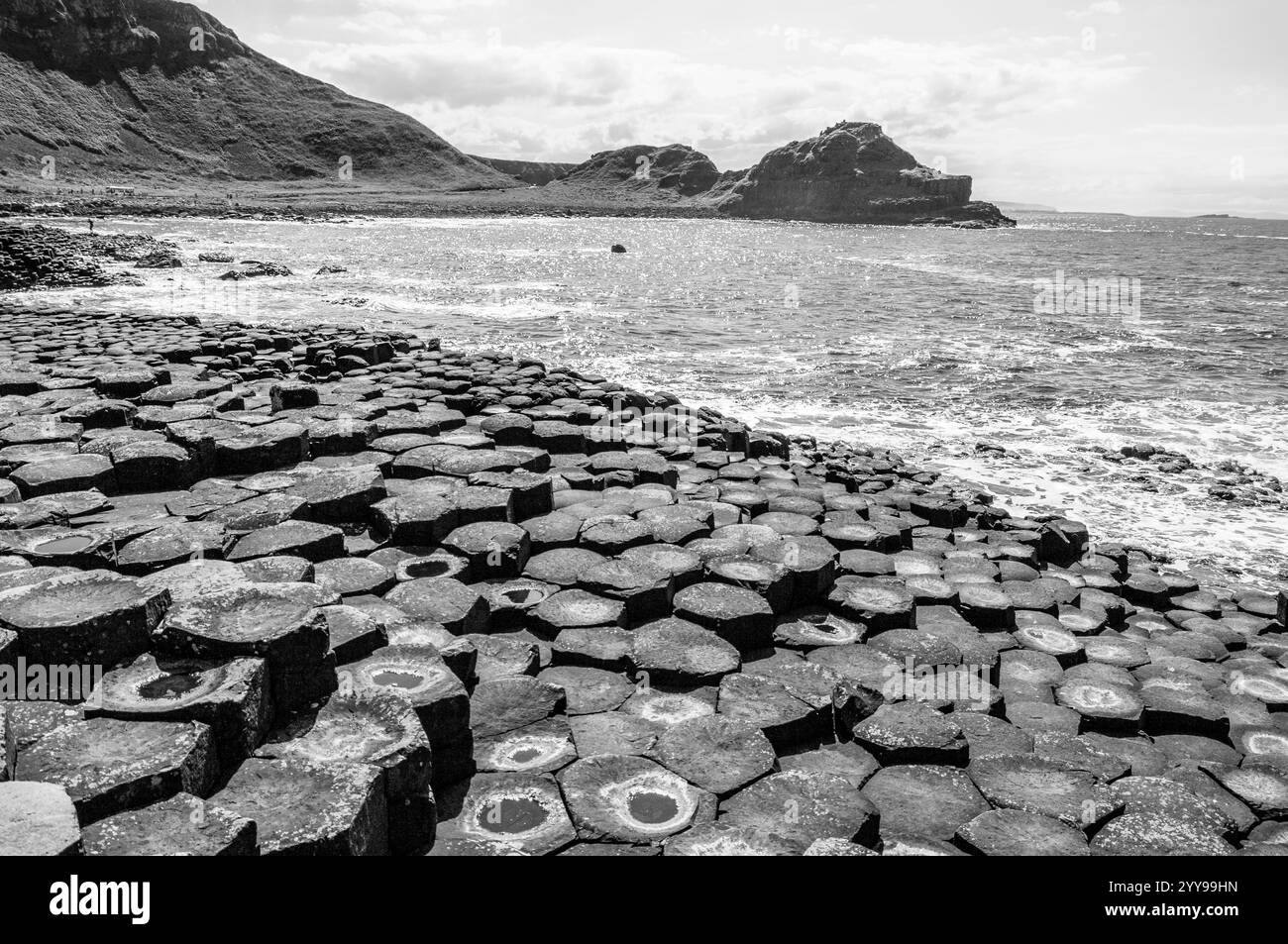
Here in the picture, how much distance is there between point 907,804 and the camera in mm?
3773

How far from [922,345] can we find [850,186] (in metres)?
148

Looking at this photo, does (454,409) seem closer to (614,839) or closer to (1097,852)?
(614,839)

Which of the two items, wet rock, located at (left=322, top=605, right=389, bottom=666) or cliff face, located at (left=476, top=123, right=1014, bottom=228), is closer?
wet rock, located at (left=322, top=605, right=389, bottom=666)

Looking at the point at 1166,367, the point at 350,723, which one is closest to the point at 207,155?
the point at 1166,367

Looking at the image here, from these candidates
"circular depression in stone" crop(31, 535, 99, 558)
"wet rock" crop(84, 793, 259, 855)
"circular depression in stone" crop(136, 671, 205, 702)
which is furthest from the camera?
"circular depression in stone" crop(31, 535, 99, 558)

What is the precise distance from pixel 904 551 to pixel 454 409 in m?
5.04

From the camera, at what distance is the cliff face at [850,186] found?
6038 inches

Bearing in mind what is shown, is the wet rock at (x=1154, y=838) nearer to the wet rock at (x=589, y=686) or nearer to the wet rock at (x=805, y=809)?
the wet rock at (x=805, y=809)

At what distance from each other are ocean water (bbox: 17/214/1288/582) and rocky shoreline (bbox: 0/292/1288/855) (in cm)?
328

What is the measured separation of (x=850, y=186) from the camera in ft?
524

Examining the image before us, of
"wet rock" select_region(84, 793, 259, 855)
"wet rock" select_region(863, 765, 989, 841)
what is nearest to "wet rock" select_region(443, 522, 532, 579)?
"wet rock" select_region(863, 765, 989, 841)

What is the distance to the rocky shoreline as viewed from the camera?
3230 mm

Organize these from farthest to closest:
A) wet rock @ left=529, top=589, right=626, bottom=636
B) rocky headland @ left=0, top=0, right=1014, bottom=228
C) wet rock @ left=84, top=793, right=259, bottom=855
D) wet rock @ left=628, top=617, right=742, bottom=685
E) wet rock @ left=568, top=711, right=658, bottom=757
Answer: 1. rocky headland @ left=0, top=0, right=1014, bottom=228
2. wet rock @ left=529, top=589, right=626, bottom=636
3. wet rock @ left=628, top=617, right=742, bottom=685
4. wet rock @ left=568, top=711, right=658, bottom=757
5. wet rock @ left=84, top=793, right=259, bottom=855

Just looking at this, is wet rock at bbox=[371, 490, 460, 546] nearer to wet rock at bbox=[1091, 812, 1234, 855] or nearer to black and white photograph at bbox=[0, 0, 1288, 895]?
black and white photograph at bbox=[0, 0, 1288, 895]
